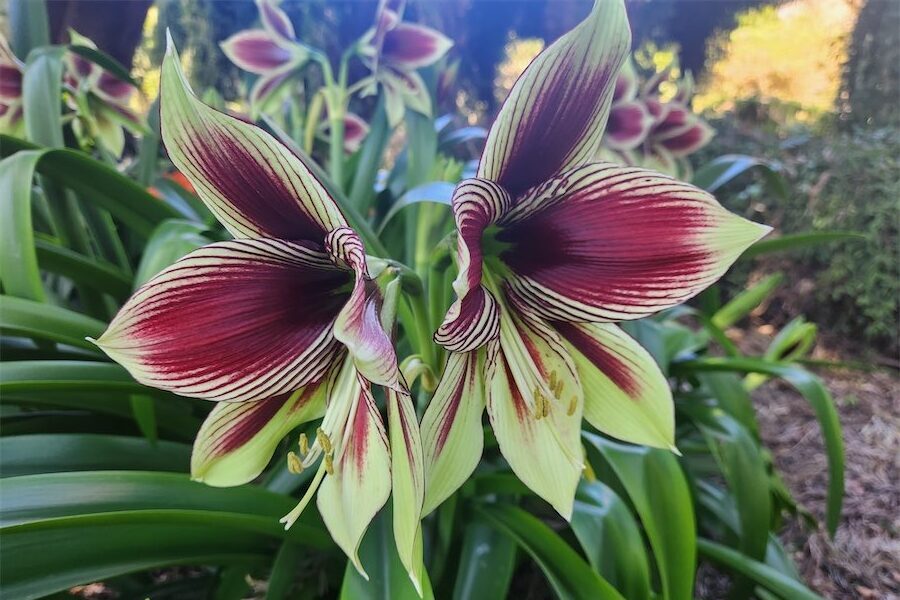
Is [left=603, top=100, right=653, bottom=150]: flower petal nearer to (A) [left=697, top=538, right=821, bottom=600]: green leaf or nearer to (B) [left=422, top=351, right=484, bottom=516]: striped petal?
(A) [left=697, top=538, right=821, bottom=600]: green leaf

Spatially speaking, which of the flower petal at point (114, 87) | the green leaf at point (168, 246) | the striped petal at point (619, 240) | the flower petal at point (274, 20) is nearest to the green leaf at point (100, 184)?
the green leaf at point (168, 246)

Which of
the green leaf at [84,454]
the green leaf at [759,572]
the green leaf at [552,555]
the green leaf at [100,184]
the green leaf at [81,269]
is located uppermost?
the green leaf at [100,184]

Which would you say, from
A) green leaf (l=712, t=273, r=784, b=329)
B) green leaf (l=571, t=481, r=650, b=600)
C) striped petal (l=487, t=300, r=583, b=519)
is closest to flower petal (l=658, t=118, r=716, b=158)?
green leaf (l=712, t=273, r=784, b=329)

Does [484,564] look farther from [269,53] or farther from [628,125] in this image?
[269,53]

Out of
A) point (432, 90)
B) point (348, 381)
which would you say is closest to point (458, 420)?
point (348, 381)

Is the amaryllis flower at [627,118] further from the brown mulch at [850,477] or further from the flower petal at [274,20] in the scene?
the brown mulch at [850,477]
